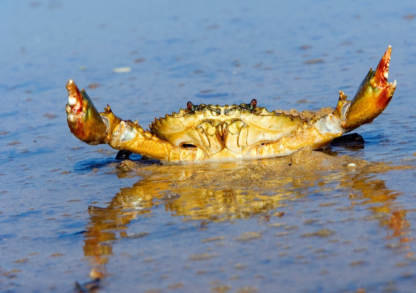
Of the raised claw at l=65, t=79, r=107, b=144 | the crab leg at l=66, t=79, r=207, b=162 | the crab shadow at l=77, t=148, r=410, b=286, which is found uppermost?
the raised claw at l=65, t=79, r=107, b=144

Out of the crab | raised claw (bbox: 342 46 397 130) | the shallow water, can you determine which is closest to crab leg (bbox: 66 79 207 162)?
the crab

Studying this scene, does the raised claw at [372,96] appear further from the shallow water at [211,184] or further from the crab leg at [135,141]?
the crab leg at [135,141]

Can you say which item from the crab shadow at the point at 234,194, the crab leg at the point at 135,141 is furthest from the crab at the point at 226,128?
the crab shadow at the point at 234,194

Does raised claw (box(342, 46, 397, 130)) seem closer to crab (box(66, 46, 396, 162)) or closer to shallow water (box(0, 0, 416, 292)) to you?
crab (box(66, 46, 396, 162))

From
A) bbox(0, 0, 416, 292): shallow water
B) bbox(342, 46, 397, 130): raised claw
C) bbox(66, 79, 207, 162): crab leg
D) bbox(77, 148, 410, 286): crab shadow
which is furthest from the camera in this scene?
bbox(66, 79, 207, 162): crab leg

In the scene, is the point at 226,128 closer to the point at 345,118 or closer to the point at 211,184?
the point at 211,184

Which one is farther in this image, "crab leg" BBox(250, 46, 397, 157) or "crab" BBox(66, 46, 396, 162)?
"crab" BBox(66, 46, 396, 162)
